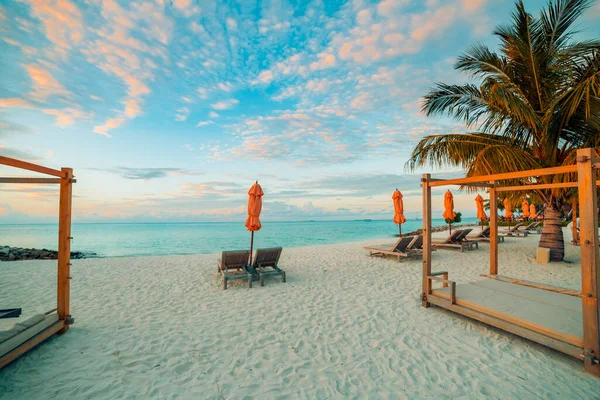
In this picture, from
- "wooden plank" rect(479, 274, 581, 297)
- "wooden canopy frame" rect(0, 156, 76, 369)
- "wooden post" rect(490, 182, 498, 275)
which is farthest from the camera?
"wooden post" rect(490, 182, 498, 275)

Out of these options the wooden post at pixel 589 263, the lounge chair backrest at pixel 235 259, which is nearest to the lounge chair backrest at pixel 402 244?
the lounge chair backrest at pixel 235 259

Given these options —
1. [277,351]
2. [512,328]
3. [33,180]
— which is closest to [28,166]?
[33,180]

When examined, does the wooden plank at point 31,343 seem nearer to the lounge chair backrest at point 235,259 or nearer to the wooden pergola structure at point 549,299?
the lounge chair backrest at point 235,259

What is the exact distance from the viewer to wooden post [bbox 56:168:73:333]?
3520 mm

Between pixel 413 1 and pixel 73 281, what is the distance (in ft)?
38.9

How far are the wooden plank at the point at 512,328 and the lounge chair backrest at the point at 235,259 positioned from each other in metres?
4.41

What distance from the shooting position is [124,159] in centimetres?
1196

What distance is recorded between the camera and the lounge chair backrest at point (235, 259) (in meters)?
6.54

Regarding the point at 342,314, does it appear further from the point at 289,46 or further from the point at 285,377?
the point at 289,46

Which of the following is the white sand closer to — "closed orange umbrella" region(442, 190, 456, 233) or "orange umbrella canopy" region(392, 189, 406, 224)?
"orange umbrella canopy" region(392, 189, 406, 224)

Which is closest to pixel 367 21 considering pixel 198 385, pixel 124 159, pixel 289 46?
pixel 289 46

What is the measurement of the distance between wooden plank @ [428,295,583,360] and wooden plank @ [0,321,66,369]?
228 inches

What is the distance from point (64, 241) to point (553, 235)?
44.2 feet

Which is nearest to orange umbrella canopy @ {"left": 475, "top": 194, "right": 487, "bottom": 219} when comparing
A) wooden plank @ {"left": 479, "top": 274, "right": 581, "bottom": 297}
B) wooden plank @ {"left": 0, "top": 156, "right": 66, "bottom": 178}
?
wooden plank @ {"left": 479, "top": 274, "right": 581, "bottom": 297}
